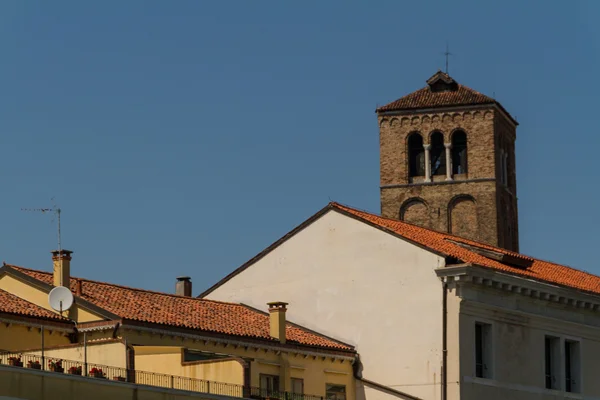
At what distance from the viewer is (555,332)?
5238 cm

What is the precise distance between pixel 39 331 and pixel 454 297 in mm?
12087

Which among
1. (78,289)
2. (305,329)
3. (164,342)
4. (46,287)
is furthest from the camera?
(305,329)

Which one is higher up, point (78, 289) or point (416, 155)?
point (416, 155)

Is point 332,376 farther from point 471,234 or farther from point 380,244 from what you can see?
point 471,234

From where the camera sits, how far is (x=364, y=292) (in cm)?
5072

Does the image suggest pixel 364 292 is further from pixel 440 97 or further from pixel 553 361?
pixel 440 97

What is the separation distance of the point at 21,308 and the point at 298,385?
8242 millimetres

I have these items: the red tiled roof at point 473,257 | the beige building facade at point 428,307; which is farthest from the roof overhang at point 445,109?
the beige building facade at point 428,307

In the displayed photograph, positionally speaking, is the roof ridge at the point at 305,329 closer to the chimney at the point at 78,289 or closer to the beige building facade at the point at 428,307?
the beige building facade at the point at 428,307

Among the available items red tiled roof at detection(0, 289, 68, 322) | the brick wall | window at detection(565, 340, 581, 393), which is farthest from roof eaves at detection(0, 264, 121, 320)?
the brick wall

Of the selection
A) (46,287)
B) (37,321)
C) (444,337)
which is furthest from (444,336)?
(37,321)

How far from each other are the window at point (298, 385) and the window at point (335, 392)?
1.05m

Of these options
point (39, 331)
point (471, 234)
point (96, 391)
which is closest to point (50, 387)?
point (96, 391)

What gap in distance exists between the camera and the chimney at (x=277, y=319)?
156 feet
